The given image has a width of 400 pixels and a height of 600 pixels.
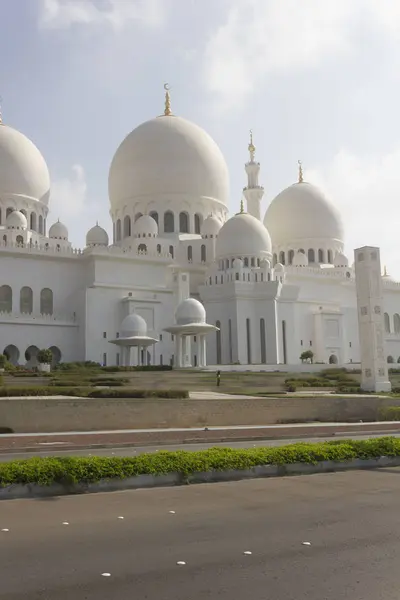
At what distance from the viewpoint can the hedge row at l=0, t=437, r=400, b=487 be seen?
7.75 meters

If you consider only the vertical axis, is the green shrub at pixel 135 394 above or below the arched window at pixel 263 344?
below

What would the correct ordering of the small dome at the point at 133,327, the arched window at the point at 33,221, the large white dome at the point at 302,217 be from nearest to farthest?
the small dome at the point at 133,327, the arched window at the point at 33,221, the large white dome at the point at 302,217

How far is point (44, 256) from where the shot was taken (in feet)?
127

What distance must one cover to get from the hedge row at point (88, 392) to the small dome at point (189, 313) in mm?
15260

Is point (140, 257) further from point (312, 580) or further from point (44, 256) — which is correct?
point (312, 580)

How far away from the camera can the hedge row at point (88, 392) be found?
1889 centimetres

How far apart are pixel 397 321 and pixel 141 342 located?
79.3 ft

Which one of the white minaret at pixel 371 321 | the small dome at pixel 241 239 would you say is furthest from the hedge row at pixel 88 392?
the small dome at pixel 241 239

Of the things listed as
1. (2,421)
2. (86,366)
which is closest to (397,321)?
(86,366)

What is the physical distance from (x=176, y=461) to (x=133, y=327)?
27.0m

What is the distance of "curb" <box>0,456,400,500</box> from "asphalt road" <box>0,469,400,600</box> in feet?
0.97

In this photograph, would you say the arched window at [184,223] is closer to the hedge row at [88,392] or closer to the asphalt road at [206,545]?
the hedge row at [88,392]

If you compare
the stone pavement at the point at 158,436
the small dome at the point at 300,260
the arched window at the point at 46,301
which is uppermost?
the small dome at the point at 300,260

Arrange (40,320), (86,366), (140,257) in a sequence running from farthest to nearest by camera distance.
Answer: (140,257), (40,320), (86,366)
